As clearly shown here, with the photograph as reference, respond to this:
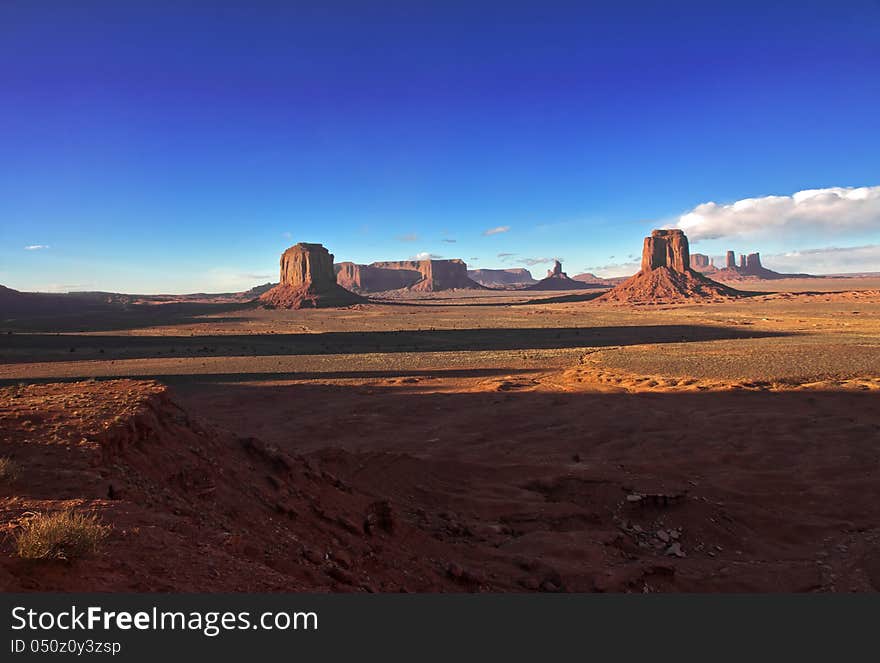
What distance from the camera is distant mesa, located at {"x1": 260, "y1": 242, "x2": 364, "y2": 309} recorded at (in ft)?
416

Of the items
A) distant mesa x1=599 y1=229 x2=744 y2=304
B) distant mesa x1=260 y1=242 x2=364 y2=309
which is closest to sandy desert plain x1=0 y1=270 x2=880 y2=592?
distant mesa x1=599 y1=229 x2=744 y2=304

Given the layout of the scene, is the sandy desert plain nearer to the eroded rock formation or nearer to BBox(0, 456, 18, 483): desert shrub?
BBox(0, 456, 18, 483): desert shrub

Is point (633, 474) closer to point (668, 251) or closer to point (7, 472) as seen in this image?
point (7, 472)

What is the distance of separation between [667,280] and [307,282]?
98242 millimetres

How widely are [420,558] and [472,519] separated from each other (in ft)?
7.56

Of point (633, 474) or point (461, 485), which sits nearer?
point (461, 485)

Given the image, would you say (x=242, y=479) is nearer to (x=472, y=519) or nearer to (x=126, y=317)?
(x=472, y=519)

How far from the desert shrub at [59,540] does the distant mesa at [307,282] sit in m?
121

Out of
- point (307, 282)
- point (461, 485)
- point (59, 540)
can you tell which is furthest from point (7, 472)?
point (307, 282)

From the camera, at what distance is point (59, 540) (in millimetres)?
3475

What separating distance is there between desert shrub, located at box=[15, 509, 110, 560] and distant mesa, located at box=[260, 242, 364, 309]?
12098 cm

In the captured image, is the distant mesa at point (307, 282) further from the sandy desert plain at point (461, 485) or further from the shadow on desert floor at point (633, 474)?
the shadow on desert floor at point (633, 474)

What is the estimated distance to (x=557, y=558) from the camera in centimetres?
694

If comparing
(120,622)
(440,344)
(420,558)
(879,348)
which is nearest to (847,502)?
(420,558)
